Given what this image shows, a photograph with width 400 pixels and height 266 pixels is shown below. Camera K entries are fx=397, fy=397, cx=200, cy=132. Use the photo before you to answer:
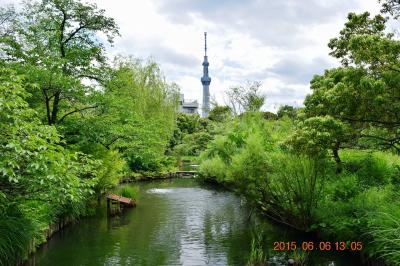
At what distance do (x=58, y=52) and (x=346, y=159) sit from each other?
1223 centimetres

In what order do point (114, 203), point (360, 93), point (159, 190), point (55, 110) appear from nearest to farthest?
point (360, 93) → point (55, 110) → point (114, 203) → point (159, 190)

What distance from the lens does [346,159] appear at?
15086mm

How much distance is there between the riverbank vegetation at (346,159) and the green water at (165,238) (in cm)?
145

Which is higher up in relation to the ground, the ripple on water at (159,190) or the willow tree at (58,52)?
the willow tree at (58,52)

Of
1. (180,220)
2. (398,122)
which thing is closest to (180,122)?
(180,220)

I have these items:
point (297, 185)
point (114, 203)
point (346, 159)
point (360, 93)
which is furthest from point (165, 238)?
point (360, 93)

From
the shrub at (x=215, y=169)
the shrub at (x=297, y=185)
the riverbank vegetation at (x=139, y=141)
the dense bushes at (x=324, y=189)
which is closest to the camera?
the riverbank vegetation at (x=139, y=141)

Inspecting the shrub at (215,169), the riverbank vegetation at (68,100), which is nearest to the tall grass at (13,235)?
the riverbank vegetation at (68,100)

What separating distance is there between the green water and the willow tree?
5.22 m

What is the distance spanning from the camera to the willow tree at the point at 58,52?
1482cm

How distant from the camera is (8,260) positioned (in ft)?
31.0

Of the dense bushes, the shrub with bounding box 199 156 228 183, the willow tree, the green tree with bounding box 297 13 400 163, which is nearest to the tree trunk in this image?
the willow tree
